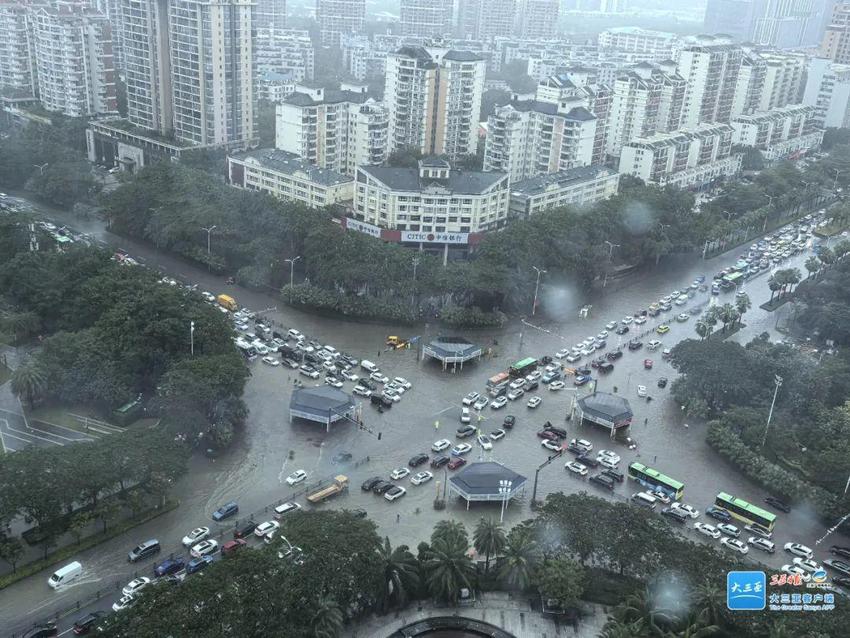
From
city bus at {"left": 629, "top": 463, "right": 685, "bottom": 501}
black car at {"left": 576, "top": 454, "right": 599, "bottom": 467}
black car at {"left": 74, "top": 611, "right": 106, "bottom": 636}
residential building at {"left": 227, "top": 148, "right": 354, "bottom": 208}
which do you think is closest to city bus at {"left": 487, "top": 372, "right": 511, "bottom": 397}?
black car at {"left": 576, "top": 454, "right": 599, "bottom": 467}

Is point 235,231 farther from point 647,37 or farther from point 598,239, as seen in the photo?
point 647,37

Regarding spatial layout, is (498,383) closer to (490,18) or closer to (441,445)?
(441,445)

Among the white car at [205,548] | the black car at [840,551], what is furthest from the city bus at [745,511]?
the white car at [205,548]

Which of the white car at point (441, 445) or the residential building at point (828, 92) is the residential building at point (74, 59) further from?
the residential building at point (828, 92)

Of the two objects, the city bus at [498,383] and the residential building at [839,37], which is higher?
the residential building at [839,37]

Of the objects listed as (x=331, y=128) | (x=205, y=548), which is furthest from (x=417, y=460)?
(x=331, y=128)

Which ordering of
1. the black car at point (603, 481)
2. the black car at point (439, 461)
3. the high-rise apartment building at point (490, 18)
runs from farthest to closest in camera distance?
the high-rise apartment building at point (490, 18)
the black car at point (439, 461)
the black car at point (603, 481)

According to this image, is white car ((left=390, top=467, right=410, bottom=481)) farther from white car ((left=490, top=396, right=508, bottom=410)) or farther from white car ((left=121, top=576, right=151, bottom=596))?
white car ((left=121, top=576, right=151, bottom=596))
